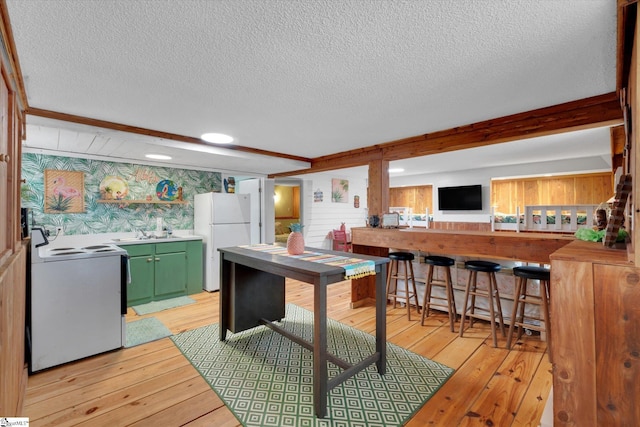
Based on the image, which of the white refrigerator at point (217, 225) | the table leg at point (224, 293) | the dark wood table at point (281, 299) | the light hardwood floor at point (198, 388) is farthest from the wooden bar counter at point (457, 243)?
the white refrigerator at point (217, 225)

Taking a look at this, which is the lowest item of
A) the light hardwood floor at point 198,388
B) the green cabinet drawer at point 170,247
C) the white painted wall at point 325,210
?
the light hardwood floor at point 198,388

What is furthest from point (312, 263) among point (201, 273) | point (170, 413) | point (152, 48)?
point (201, 273)

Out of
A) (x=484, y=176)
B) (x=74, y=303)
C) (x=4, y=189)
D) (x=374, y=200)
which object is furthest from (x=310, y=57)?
(x=484, y=176)

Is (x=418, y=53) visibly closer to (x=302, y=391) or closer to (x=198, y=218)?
(x=302, y=391)

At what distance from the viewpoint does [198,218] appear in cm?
490

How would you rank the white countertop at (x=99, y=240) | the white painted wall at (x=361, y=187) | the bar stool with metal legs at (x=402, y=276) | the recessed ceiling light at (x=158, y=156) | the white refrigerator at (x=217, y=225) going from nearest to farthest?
1. the bar stool with metal legs at (x=402, y=276)
2. the white countertop at (x=99, y=240)
3. the recessed ceiling light at (x=158, y=156)
4. the white refrigerator at (x=217, y=225)
5. the white painted wall at (x=361, y=187)

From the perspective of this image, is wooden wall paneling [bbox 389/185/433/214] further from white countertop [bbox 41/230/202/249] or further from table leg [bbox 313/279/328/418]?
table leg [bbox 313/279/328/418]

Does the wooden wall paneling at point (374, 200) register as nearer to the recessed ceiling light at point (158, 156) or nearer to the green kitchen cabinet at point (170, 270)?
the green kitchen cabinet at point (170, 270)

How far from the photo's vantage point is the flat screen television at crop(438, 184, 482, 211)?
691cm

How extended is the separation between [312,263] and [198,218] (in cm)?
337

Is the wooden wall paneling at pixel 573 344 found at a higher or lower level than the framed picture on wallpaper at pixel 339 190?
lower

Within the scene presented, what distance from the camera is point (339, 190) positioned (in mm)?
7242

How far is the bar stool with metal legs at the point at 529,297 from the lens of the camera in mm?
2510

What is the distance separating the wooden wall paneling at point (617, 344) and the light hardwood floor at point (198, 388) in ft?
2.14
